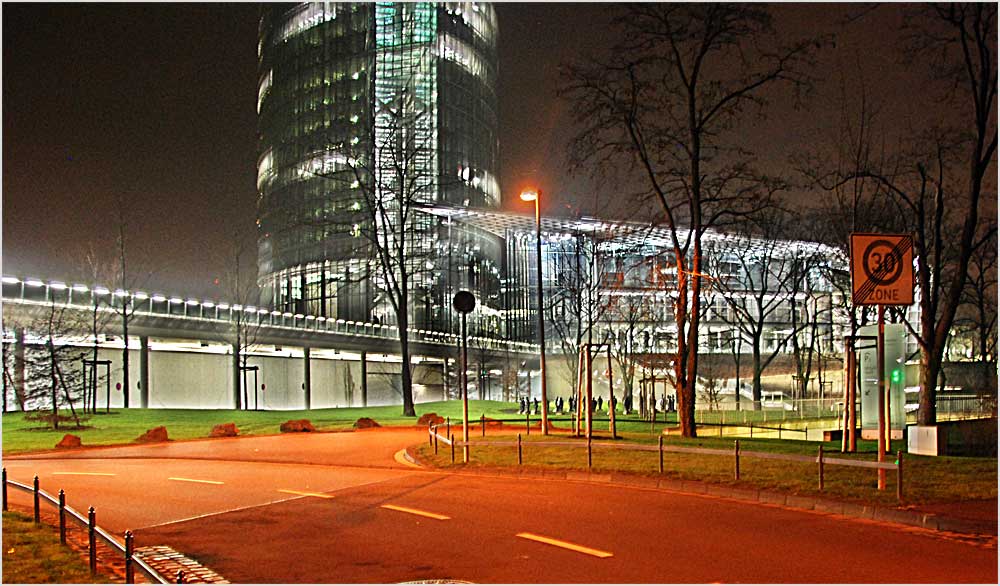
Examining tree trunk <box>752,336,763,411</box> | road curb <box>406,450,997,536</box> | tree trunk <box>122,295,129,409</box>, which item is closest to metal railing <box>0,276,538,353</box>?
tree trunk <box>122,295,129,409</box>

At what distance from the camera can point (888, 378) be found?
94.6 ft

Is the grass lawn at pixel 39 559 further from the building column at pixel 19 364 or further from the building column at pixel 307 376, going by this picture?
the building column at pixel 307 376

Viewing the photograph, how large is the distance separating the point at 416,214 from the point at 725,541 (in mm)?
90036

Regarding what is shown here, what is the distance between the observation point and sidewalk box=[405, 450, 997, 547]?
11875mm

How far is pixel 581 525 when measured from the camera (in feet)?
41.6


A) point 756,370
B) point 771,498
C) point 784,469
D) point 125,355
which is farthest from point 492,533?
point 756,370

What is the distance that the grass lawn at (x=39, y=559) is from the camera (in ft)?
30.7

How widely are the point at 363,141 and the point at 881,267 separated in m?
90.4

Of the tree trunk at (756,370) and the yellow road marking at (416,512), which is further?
the tree trunk at (756,370)

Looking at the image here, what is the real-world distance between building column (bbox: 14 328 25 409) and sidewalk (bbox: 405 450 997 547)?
28.4 m

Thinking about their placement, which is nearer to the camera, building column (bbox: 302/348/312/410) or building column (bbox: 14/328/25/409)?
building column (bbox: 14/328/25/409)

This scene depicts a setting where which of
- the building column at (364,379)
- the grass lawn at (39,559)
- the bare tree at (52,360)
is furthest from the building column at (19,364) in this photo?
the building column at (364,379)

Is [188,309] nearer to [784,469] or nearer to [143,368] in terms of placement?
[143,368]

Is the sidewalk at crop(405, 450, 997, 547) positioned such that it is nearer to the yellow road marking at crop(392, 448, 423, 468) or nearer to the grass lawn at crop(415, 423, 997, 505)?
the grass lawn at crop(415, 423, 997, 505)
